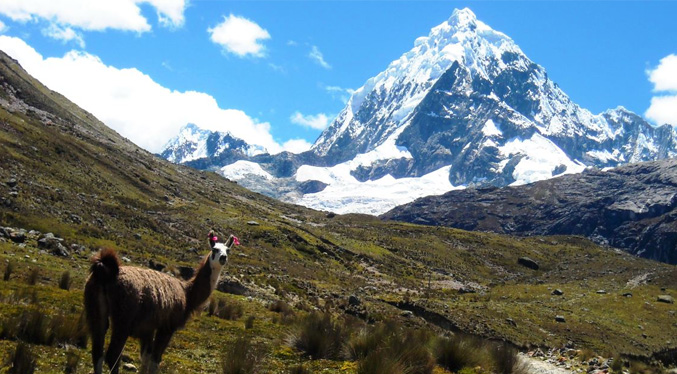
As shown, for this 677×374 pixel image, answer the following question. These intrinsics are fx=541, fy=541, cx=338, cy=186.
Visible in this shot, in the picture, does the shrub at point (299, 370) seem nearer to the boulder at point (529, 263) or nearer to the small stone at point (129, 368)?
the small stone at point (129, 368)

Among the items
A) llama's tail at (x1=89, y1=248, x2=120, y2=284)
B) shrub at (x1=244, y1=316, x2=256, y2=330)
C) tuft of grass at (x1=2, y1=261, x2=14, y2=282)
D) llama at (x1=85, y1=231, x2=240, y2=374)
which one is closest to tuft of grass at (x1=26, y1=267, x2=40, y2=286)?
tuft of grass at (x1=2, y1=261, x2=14, y2=282)

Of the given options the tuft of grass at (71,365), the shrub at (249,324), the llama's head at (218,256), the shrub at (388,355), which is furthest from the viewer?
the shrub at (249,324)

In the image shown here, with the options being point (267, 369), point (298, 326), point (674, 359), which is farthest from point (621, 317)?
point (267, 369)

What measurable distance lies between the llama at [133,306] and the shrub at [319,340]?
5570 millimetres

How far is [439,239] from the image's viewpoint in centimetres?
13950

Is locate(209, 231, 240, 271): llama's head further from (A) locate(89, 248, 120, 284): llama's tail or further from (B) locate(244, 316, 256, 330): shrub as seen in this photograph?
(B) locate(244, 316, 256, 330): shrub

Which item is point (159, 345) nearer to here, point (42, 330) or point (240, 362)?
point (240, 362)

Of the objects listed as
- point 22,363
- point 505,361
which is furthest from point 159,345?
point 505,361

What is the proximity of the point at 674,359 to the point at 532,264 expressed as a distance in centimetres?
9377

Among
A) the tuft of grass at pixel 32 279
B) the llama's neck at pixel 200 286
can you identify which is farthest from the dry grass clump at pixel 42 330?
the tuft of grass at pixel 32 279

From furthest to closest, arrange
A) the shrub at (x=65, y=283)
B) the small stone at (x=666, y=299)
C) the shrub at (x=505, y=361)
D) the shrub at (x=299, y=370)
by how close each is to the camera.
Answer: the small stone at (x=666, y=299)
the shrub at (x=65, y=283)
the shrub at (x=505, y=361)
the shrub at (x=299, y=370)

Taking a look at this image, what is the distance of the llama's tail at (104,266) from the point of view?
948 cm

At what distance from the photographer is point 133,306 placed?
974 cm

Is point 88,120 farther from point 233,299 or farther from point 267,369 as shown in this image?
point 267,369
